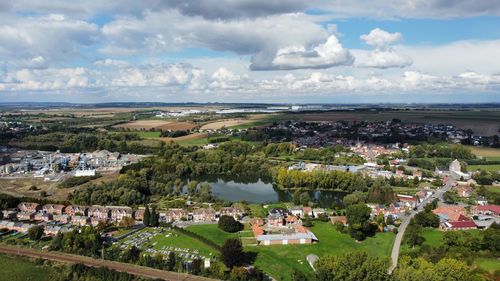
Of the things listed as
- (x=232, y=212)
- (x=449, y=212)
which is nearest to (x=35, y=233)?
(x=232, y=212)

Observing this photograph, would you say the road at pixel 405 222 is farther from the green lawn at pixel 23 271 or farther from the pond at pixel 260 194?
the green lawn at pixel 23 271

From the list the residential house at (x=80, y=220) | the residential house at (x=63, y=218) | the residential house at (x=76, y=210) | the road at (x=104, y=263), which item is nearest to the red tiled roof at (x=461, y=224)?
the road at (x=104, y=263)

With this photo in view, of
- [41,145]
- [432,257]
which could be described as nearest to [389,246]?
[432,257]

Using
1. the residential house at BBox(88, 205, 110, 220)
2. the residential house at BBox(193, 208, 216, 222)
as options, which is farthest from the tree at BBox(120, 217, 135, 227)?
the residential house at BBox(193, 208, 216, 222)

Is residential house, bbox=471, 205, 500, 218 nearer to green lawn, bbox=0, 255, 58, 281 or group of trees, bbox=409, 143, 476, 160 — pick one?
group of trees, bbox=409, 143, 476, 160

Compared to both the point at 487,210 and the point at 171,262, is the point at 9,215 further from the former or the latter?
the point at 487,210

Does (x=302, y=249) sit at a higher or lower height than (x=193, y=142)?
lower
